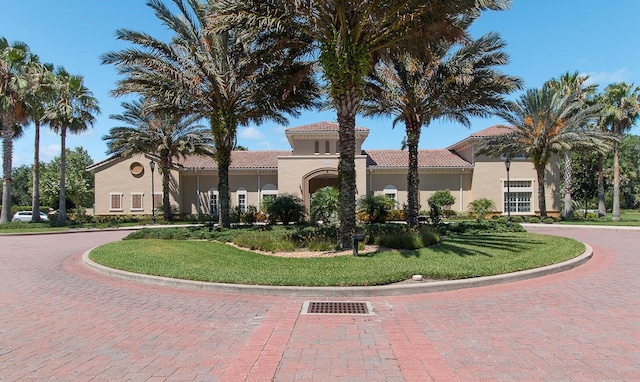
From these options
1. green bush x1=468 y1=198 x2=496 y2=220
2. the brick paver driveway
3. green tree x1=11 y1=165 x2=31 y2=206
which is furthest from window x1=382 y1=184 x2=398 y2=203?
green tree x1=11 y1=165 x2=31 y2=206

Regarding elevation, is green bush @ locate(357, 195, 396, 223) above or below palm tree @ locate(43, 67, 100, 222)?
below

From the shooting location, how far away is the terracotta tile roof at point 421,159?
3281cm

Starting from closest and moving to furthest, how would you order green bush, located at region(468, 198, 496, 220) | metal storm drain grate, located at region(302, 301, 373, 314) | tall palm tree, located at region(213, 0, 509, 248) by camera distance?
metal storm drain grate, located at region(302, 301, 373, 314)
tall palm tree, located at region(213, 0, 509, 248)
green bush, located at region(468, 198, 496, 220)

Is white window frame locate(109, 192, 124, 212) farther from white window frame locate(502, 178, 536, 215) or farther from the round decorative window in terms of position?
white window frame locate(502, 178, 536, 215)

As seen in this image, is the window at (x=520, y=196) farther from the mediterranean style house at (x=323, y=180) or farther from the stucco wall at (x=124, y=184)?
the stucco wall at (x=124, y=184)

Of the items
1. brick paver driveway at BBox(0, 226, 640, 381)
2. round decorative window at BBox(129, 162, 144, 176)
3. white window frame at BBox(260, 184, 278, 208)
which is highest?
round decorative window at BBox(129, 162, 144, 176)

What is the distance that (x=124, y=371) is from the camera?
3973 millimetres

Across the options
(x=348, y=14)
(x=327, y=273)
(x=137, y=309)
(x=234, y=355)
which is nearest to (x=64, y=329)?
(x=137, y=309)

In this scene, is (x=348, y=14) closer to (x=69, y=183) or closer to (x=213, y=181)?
(x=213, y=181)

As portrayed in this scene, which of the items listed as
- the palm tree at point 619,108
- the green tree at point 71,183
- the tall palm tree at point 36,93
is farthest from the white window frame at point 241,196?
the palm tree at point 619,108

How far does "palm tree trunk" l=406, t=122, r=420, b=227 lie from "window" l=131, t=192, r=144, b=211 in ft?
83.1

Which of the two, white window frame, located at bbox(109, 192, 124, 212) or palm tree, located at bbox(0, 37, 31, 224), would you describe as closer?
palm tree, located at bbox(0, 37, 31, 224)

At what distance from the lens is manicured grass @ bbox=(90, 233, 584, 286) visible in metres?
7.94

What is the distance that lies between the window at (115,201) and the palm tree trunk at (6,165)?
718 cm
